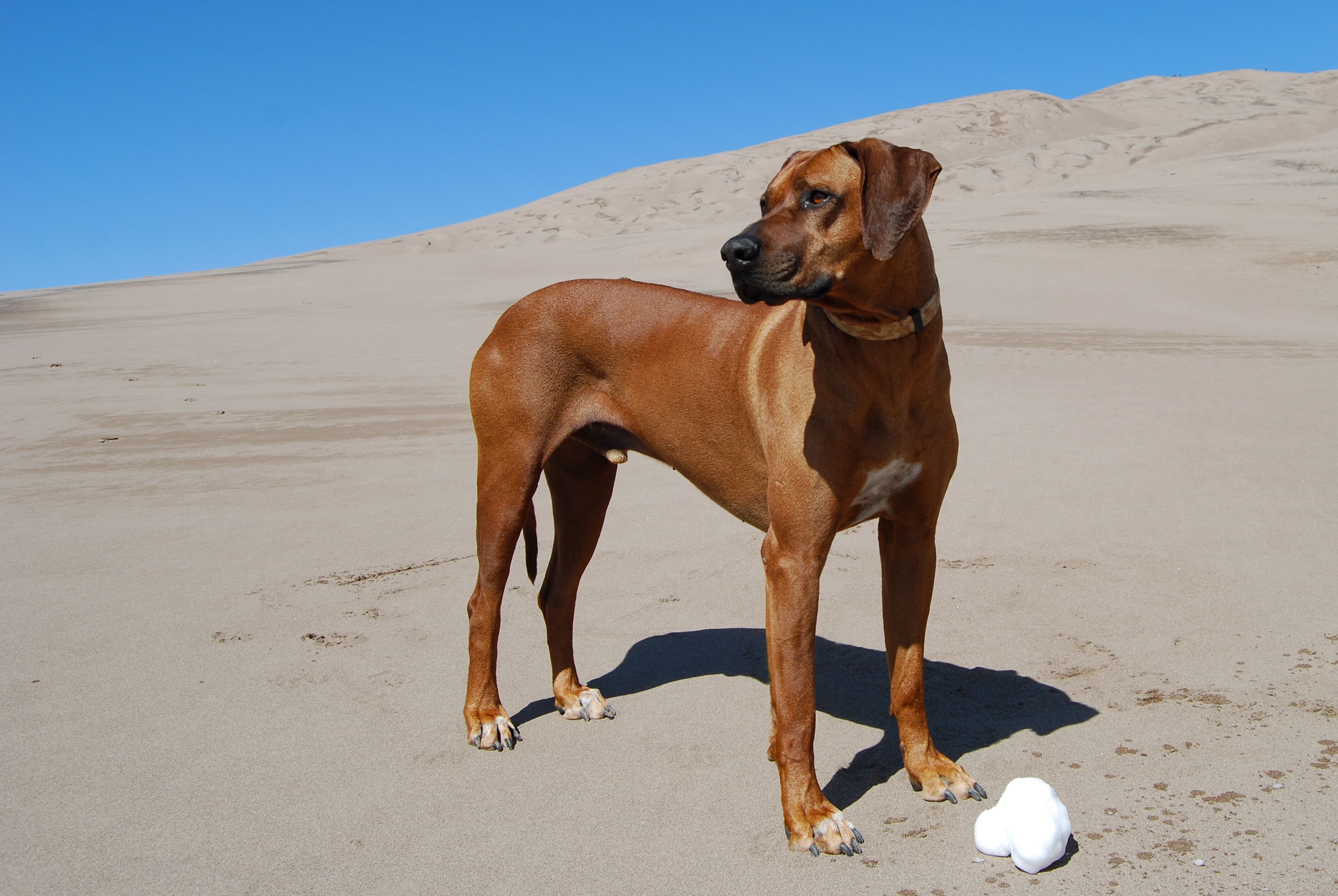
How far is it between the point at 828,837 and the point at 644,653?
1712 millimetres

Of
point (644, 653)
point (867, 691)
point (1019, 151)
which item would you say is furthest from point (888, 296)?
point (1019, 151)

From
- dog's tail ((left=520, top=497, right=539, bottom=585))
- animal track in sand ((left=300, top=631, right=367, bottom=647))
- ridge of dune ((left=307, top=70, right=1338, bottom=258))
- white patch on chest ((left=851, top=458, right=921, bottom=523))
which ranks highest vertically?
ridge of dune ((left=307, top=70, right=1338, bottom=258))

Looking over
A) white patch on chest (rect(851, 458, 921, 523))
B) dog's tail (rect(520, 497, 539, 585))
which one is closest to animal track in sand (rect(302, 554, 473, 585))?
dog's tail (rect(520, 497, 539, 585))

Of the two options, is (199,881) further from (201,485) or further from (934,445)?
(201,485)

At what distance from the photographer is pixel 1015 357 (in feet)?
34.9

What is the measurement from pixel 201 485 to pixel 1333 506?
7010 millimetres

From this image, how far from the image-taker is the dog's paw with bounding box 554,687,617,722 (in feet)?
12.5

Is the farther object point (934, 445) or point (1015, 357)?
point (1015, 357)

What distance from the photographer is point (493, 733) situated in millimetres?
3588

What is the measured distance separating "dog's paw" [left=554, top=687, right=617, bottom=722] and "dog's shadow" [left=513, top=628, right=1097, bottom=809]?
0.37ft

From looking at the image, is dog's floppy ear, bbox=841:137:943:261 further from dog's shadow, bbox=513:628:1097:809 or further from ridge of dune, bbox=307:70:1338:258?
ridge of dune, bbox=307:70:1338:258

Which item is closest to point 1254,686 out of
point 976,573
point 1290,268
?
point 976,573

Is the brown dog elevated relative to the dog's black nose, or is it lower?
lower

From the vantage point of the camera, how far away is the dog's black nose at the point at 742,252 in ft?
8.45
